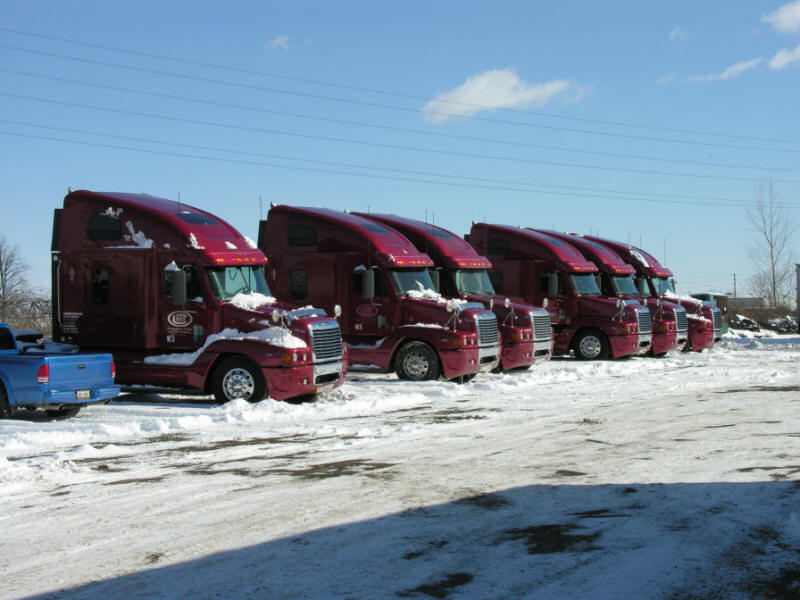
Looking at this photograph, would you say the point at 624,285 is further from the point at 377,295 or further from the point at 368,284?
the point at 368,284

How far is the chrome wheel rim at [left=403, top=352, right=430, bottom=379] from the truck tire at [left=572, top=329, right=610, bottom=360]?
25.3 ft

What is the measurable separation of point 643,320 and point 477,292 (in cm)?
643

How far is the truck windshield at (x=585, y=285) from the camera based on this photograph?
81.4ft

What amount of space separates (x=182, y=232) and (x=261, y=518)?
9229 mm

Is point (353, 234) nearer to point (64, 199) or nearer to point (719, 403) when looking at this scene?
point (64, 199)

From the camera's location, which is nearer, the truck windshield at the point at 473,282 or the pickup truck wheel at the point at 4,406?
the pickup truck wheel at the point at 4,406

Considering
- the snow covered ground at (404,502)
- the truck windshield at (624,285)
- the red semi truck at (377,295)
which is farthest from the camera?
the truck windshield at (624,285)

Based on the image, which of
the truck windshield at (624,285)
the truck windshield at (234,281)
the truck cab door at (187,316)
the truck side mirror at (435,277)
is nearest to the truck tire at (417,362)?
the truck side mirror at (435,277)

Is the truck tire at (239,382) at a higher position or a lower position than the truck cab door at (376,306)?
lower

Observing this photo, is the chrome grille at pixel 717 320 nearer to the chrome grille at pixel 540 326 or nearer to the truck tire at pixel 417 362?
the chrome grille at pixel 540 326

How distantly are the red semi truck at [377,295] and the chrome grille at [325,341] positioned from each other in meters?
2.58

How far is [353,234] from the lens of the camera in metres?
19.0

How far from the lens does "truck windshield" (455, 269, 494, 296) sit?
21.1 metres

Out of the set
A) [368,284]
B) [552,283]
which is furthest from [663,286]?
[368,284]
